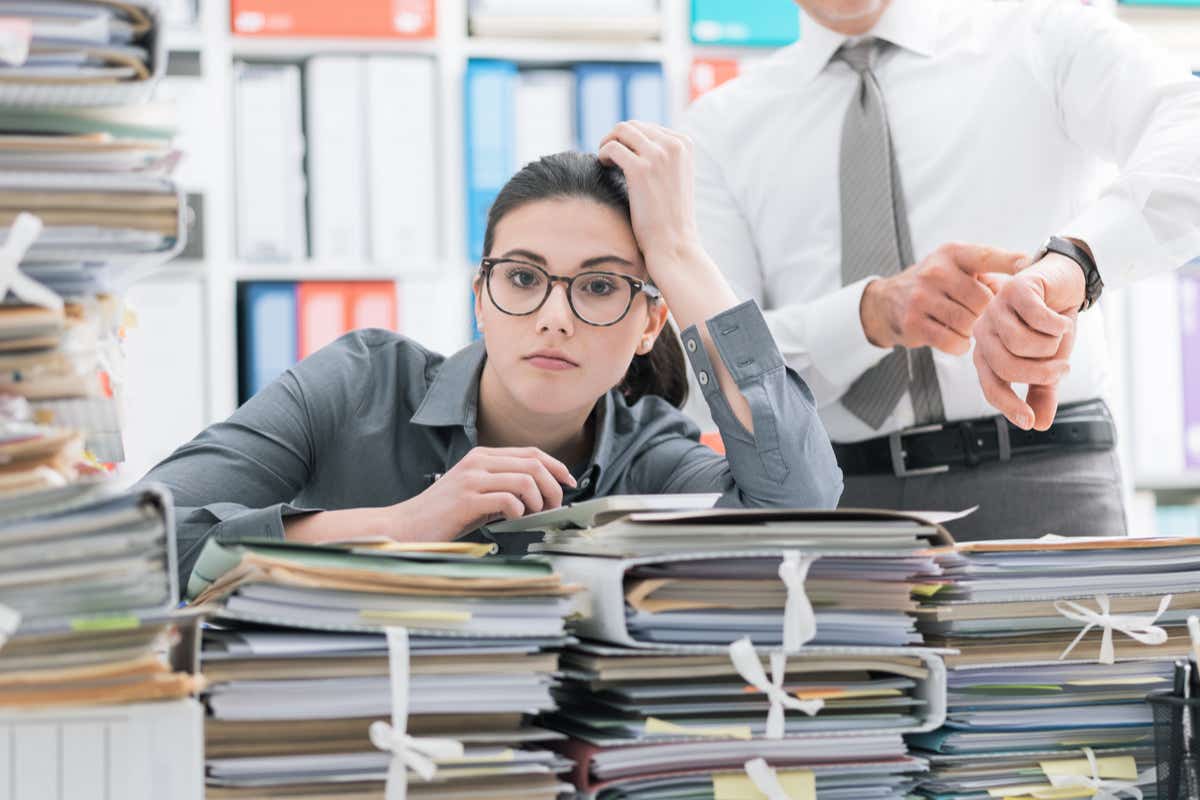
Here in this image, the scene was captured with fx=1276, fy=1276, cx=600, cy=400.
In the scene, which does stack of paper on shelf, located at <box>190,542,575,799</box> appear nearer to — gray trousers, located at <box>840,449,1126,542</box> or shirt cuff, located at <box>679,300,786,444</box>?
shirt cuff, located at <box>679,300,786,444</box>

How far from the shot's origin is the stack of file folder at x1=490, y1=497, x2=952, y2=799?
811mm

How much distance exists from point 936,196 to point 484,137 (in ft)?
3.76

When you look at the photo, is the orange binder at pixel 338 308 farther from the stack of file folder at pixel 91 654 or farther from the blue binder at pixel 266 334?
the stack of file folder at pixel 91 654

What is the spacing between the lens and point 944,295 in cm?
138

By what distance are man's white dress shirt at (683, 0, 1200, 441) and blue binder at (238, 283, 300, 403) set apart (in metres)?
1.06

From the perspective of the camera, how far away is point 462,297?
2.71 m

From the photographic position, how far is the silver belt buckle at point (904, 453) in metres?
1.69

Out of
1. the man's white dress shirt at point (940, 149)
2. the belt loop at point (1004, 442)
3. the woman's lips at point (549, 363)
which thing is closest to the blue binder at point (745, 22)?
the man's white dress shirt at point (940, 149)

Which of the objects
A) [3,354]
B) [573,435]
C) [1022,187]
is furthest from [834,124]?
[3,354]

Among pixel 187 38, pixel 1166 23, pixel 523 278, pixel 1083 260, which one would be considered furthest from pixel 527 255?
pixel 1166 23

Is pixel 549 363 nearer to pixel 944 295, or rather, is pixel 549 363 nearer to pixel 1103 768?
pixel 944 295

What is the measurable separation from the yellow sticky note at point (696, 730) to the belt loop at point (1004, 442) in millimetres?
969

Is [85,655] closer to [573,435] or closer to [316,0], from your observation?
[573,435]

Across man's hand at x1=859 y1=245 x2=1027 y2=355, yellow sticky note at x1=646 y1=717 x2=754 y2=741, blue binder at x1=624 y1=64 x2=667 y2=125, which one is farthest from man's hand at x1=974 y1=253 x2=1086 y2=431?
blue binder at x1=624 y1=64 x2=667 y2=125
